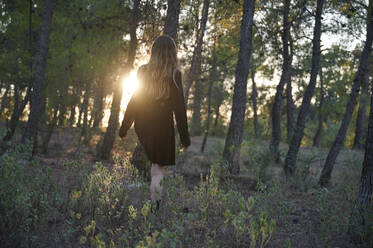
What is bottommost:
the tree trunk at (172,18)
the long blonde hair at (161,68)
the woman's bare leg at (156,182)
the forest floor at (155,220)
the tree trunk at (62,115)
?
the forest floor at (155,220)

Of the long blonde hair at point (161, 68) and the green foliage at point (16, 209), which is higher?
the long blonde hair at point (161, 68)

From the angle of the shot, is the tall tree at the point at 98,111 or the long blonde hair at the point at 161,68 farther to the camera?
the tall tree at the point at 98,111

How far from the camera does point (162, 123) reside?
4469 millimetres

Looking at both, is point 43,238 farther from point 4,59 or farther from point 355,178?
point 4,59

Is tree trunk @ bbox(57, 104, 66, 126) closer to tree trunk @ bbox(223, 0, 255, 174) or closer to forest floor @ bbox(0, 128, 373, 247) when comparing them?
forest floor @ bbox(0, 128, 373, 247)

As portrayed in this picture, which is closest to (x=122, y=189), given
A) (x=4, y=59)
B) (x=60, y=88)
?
(x=60, y=88)

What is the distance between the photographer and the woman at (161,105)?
440cm

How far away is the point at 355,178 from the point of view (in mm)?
9219

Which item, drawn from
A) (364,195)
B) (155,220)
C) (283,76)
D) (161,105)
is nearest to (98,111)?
(161,105)

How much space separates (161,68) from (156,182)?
1.75m

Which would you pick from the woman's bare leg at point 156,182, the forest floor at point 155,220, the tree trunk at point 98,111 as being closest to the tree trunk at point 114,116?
the tree trunk at point 98,111

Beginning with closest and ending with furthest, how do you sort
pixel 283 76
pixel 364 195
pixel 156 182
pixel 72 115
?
pixel 364 195 → pixel 156 182 → pixel 72 115 → pixel 283 76

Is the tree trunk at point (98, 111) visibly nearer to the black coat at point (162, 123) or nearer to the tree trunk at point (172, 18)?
the tree trunk at point (172, 18)

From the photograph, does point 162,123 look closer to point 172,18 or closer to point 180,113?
point 180,113
